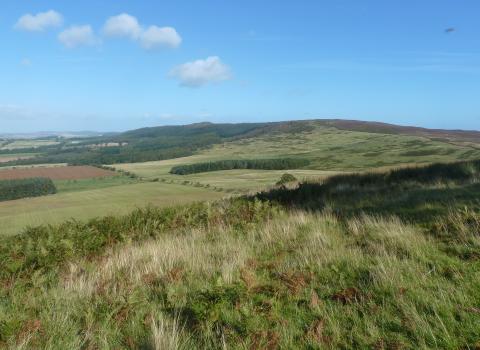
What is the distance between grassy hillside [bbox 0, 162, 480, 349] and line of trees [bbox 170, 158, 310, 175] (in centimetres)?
12729

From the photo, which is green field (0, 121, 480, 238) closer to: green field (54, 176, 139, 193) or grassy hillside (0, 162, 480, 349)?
green field (54, 176, 139, 193)

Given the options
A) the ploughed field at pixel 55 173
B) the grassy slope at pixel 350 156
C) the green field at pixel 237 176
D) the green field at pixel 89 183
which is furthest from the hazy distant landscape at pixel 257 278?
the ploughed field at pixel 55 173

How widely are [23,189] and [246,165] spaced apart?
74026 millimetres

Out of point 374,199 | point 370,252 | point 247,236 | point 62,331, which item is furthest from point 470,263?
point 374,199

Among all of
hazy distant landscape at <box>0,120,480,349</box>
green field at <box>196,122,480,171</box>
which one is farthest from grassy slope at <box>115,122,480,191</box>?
hazy distant landscape at <box>0,120,480,349</box>

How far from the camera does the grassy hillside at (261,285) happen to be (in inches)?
158

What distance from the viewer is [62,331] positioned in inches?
170

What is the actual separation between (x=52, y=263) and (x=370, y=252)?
6029 millimetres

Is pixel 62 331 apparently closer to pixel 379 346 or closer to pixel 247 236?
pixel 379 346

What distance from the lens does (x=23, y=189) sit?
4245 inches

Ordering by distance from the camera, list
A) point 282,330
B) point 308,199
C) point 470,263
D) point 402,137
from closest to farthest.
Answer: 1. point 282,330
2. point 470,263
3. point 308,199
4. point 402,137

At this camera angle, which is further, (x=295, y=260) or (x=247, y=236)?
(x=247, y=236)

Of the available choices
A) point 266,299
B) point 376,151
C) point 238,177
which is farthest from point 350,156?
point 266,299

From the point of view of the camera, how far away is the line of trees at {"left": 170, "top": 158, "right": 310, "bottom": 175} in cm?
13812
